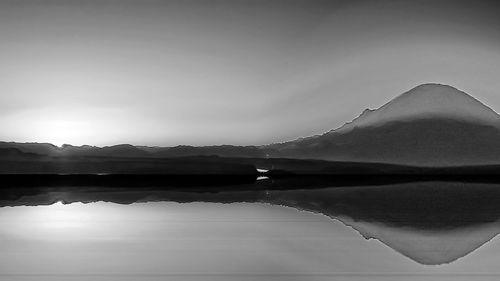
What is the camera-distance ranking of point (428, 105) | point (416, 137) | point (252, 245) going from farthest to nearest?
1. point (416, 137)
2. point (428, 105)
3. point (252, 245)

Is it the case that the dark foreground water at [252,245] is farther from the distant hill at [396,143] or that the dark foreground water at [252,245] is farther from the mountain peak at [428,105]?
the mountain peak at [428,105]

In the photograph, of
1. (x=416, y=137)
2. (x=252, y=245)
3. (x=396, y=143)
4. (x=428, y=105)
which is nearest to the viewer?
(x=252, y=245)

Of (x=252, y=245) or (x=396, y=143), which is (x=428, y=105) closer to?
(x=396, y=143)

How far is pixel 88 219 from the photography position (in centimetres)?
376

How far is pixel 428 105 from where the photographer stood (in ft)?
69.2

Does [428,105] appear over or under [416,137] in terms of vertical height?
over

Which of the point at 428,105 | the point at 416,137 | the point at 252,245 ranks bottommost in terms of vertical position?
the point at 252,245

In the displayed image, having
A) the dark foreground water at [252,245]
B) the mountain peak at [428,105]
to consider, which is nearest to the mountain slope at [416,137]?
the mountain peak at [428,105]

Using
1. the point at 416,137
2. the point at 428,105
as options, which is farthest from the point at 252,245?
the point at 416,137

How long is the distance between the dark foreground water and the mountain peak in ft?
32.5

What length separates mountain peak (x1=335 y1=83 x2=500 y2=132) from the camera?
14086 mm

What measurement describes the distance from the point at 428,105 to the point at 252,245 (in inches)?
773

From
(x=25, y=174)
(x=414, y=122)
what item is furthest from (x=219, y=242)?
(x=414, y=122)

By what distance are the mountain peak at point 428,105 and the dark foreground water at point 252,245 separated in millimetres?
9920
